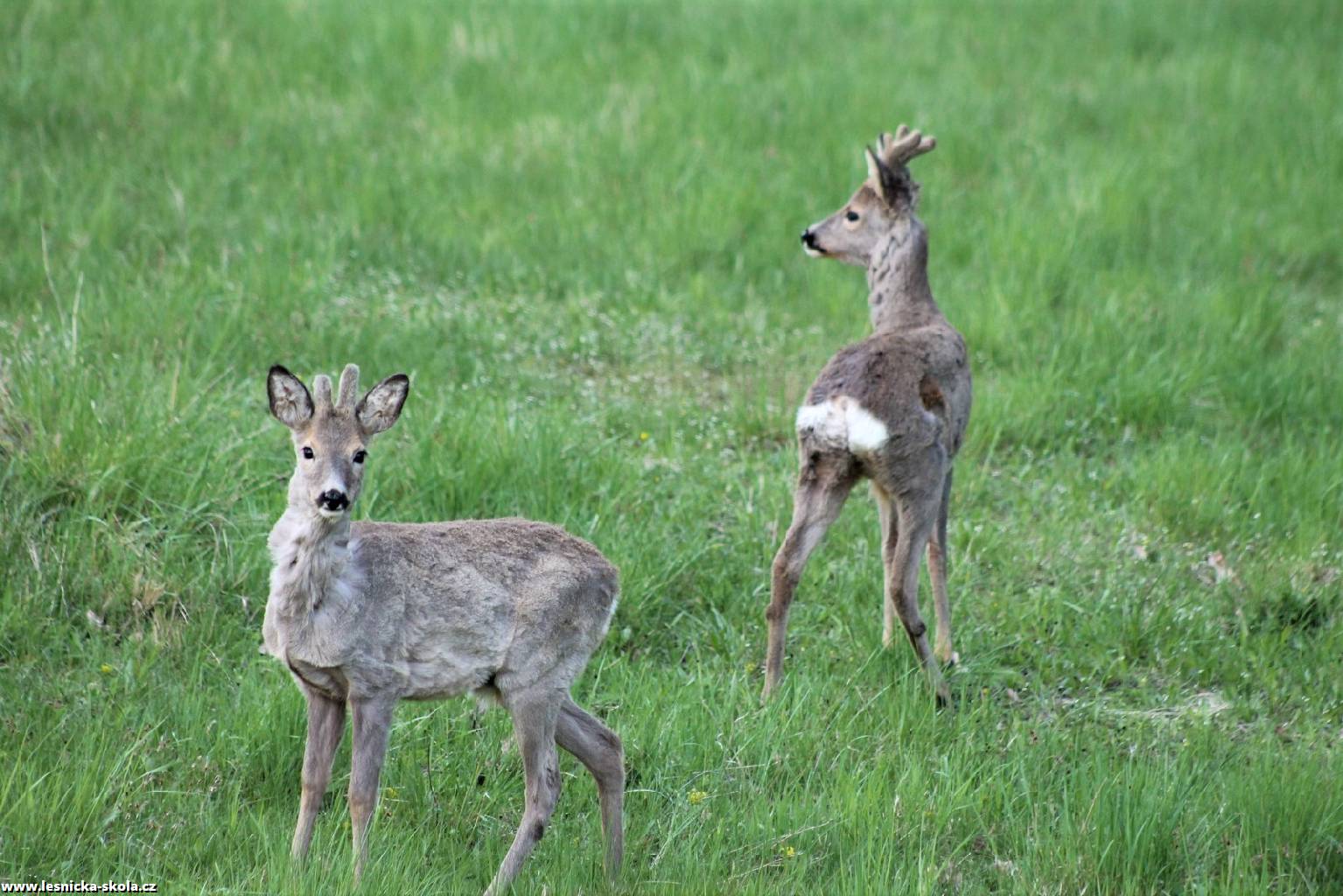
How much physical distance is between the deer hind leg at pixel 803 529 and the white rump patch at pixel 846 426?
8 cm

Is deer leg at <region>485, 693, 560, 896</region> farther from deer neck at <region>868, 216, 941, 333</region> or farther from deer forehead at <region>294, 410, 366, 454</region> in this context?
deer neck at <region>868, 216, 941, 333</region>

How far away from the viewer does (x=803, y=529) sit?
5.98 m

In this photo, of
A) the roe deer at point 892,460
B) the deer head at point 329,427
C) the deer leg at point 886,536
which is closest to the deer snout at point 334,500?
the deer head at point 329,427

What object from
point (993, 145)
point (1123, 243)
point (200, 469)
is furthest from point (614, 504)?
point (993, 145)

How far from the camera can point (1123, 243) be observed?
10242 millimetres

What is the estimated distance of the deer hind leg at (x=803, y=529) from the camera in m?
5.92

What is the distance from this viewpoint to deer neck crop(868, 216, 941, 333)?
695 cm

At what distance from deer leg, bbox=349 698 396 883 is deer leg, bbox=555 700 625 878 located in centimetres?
55

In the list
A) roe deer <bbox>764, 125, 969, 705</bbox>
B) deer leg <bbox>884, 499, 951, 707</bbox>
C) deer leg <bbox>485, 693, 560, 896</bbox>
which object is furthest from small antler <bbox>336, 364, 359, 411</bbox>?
deer leg <bbox>884, 499, 951, 707</bbox>

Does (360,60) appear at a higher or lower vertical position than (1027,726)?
higher

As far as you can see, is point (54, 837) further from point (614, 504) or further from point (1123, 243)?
point (1123, 243)

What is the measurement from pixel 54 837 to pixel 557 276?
214 inches

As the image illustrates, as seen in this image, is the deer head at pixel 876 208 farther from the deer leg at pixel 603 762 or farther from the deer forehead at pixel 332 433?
the deer forehead at pixel 332 433

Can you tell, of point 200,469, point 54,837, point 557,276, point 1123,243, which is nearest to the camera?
point 54,837
